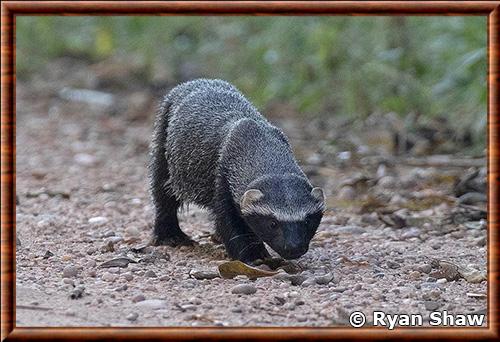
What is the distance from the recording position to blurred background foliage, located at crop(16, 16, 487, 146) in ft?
39.6

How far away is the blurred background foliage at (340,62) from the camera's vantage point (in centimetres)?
1206

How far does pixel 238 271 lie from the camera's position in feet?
22.5

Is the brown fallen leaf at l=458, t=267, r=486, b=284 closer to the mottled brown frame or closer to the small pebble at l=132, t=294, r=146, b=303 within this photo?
the mottled brown frame

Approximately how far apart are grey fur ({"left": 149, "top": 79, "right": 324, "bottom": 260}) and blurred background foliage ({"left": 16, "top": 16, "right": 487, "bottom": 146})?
3780 mm

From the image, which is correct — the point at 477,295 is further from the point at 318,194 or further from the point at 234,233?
the point at 234,233

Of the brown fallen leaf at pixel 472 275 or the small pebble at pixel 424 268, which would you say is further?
the small pebble at pixel 424 268

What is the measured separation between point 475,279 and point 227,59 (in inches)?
365

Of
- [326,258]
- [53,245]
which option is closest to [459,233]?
[326,258]

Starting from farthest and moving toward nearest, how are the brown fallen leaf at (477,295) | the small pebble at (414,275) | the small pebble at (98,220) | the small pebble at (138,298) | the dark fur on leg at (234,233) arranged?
the small pebble at (98,220), the dark fur on leg at (234,233), the small pebble at (414,275), the brown fallen leaf at (477,295), the small pebble at (138,298)

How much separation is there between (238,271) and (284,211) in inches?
21.1

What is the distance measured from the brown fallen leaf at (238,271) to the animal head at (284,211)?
0.73 ft

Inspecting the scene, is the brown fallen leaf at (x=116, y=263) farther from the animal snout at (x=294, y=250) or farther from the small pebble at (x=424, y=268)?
the small pebble at (x=424, y=268)

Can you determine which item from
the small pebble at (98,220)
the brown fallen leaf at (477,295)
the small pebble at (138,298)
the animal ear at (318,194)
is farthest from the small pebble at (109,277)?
the brown fallen leaf at (477,295)

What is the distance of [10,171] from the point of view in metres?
6.29
